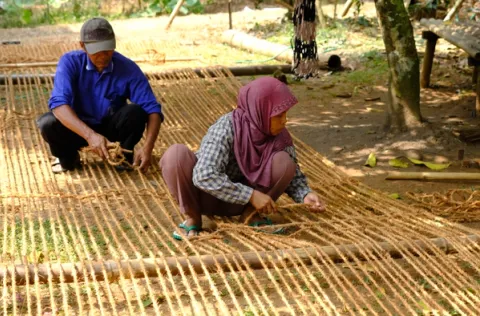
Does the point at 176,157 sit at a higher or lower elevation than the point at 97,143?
higher

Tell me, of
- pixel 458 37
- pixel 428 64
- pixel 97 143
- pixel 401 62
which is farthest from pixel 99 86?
pixel 428 64

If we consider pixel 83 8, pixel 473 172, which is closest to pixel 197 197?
pixel 473 172

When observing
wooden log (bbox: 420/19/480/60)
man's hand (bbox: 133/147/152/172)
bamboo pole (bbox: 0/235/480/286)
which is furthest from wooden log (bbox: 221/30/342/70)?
bamboo pole (bbox: 0/235/480/286)

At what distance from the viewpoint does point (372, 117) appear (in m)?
5.59

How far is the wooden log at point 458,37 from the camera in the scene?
5.03m

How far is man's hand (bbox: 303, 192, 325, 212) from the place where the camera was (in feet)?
9.92

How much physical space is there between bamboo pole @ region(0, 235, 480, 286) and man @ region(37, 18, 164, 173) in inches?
51.1

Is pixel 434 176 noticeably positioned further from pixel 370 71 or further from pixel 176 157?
pixel 370 71

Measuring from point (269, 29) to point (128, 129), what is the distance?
5.56 m

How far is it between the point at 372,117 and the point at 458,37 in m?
0.87

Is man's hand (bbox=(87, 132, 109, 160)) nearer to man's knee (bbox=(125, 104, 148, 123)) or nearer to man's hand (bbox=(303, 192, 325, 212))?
man's knee (bbox=(125, 104, 148, 123))

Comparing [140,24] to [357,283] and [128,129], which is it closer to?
[128,129]

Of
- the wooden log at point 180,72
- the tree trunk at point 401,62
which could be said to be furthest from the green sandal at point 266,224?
the wooden log at point 180,72

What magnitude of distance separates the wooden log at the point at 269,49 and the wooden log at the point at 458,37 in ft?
2.99
